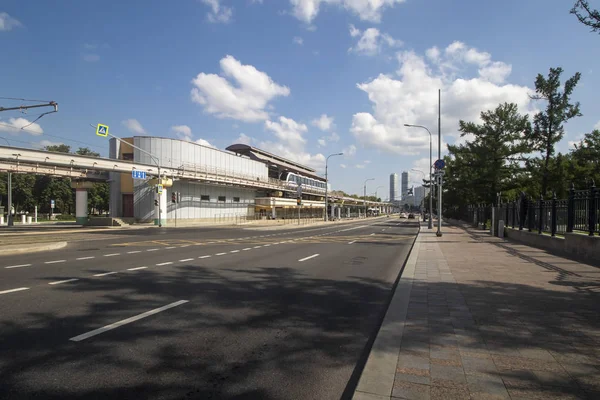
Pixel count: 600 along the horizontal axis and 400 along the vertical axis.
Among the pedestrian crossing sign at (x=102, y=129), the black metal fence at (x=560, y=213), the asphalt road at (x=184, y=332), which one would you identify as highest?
the pedestrian crossing sign at (x=102, y=129)

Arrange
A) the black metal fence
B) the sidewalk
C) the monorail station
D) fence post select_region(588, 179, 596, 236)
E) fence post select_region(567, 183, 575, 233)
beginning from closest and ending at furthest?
the sidewalk, fence post select_region(588, 179, 596, 236), the black metal fence, fence post select_region(567, 183, 575, 233), the monorail station

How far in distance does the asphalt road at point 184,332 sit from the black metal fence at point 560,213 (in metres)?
7.21

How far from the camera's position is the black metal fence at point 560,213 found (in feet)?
38.0

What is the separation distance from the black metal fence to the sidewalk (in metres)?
3.96

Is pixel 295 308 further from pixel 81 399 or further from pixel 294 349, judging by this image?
pixel 81 399

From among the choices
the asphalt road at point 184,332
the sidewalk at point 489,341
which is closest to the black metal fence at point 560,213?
the sidewalk at point 489,341

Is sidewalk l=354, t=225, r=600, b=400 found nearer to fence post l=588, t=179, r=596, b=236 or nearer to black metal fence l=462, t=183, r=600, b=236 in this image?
fence post l=588, t=179, r=596, b=236

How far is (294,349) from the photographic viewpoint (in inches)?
180

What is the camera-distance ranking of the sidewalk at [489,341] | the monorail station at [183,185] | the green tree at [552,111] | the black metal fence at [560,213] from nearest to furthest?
the sidewalk at [489,341]
the black metal fence at [560,213]
the green tree at [552,111]
the monorail station at [183,185]

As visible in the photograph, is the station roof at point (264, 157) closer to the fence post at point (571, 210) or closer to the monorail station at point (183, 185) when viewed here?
the monorail station at point (183, 185)

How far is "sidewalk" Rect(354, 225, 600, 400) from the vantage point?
3420 millimetres

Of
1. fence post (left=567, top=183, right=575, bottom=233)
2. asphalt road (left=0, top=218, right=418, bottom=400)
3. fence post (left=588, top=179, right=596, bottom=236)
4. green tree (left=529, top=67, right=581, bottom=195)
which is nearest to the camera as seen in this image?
asphalt road (left=0, top=218, right=418, bottom=400)

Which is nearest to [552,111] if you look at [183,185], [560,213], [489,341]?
[560,213]

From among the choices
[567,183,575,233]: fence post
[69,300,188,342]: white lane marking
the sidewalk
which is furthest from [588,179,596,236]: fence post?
[69,300,188,342]: white lane marking
